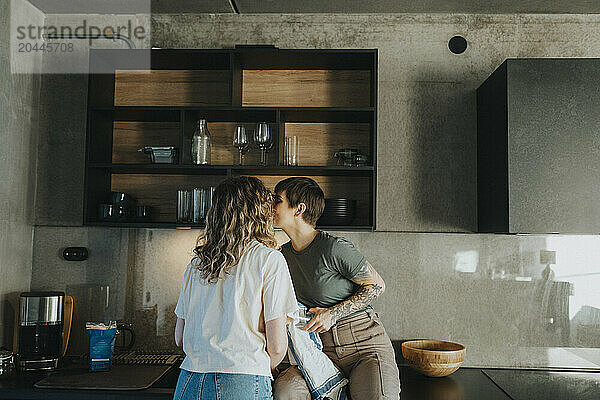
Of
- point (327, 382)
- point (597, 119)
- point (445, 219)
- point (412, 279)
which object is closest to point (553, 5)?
point (597, 119)

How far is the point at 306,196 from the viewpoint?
2.58m

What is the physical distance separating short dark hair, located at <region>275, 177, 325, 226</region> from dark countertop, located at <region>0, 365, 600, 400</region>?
82cm

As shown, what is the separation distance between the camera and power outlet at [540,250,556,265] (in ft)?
9.53

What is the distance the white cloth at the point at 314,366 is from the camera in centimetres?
225

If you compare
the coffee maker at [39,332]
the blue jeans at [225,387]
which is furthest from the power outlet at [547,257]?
the coffee maker at [39,332]

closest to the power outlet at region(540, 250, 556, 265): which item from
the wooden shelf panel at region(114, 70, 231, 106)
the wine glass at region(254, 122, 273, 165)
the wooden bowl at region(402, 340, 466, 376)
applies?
the wooden bowl at region(402, 340, 466, 376)

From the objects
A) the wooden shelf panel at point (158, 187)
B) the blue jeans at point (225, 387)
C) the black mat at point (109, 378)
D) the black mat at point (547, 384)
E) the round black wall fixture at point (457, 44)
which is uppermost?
the round black wall fixture at point (457, 44)

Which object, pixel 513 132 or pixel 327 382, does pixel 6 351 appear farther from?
pixel 513 132

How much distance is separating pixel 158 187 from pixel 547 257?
1.94 metres

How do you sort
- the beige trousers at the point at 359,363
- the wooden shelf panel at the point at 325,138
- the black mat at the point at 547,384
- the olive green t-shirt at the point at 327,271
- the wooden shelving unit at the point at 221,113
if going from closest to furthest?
1. the beige trousers at the point at 359,363
2. the black mat at the point at 547,384
3. the olive green t-shirt at the point at 327,271
4. the wooden shelving unit at the point at 221,113
5. the wooden shelf panel at the point at 325,138

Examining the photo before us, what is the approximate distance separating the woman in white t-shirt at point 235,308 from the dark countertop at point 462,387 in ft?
1.48

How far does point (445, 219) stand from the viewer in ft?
9.69

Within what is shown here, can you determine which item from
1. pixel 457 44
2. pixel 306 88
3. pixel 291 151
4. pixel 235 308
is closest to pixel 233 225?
pixel 235 308

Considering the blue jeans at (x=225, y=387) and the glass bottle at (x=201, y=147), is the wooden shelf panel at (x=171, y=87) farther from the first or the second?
the blue jeans at (x=225, y=387)
